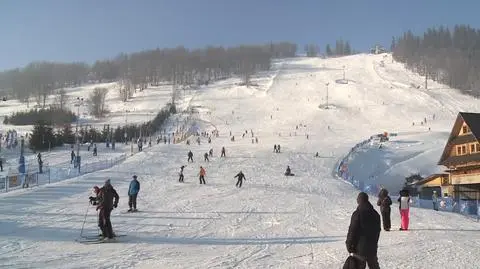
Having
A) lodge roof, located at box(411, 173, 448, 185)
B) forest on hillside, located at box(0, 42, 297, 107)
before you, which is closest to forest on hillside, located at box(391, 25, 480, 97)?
forest on hillside, located at box(0, 42, 297, 107)

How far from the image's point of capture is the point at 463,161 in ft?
110

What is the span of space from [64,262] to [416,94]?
117231 millimetres

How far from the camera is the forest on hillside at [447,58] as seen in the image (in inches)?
5305

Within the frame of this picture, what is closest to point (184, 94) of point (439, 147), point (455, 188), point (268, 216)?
point (439, 147)

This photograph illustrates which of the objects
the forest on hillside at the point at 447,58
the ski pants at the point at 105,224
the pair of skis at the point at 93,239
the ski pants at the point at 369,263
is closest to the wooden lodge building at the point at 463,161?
the pair of skis at the point at 93,239

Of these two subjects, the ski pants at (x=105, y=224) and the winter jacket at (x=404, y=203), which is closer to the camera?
the ski pants at (x=105, y=224)

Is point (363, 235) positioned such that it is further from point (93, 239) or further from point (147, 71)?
point (147, 71)

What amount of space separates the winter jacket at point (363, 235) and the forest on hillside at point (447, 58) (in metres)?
128

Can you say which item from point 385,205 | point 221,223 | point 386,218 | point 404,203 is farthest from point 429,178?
point 221,223

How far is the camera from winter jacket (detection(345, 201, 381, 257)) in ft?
22.0

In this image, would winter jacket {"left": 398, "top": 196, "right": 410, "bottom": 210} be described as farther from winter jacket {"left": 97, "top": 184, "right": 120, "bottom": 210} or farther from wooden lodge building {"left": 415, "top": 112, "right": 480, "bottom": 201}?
wooden lodge building {"left": 415, "top": 112, "right": 480, "bottom": 201}

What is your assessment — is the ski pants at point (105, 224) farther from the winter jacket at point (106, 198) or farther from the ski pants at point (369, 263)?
the ski pants at point (369, 263)

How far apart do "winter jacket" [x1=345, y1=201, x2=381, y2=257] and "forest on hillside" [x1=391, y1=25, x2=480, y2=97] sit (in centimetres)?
12850

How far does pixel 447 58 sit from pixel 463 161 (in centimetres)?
13338
